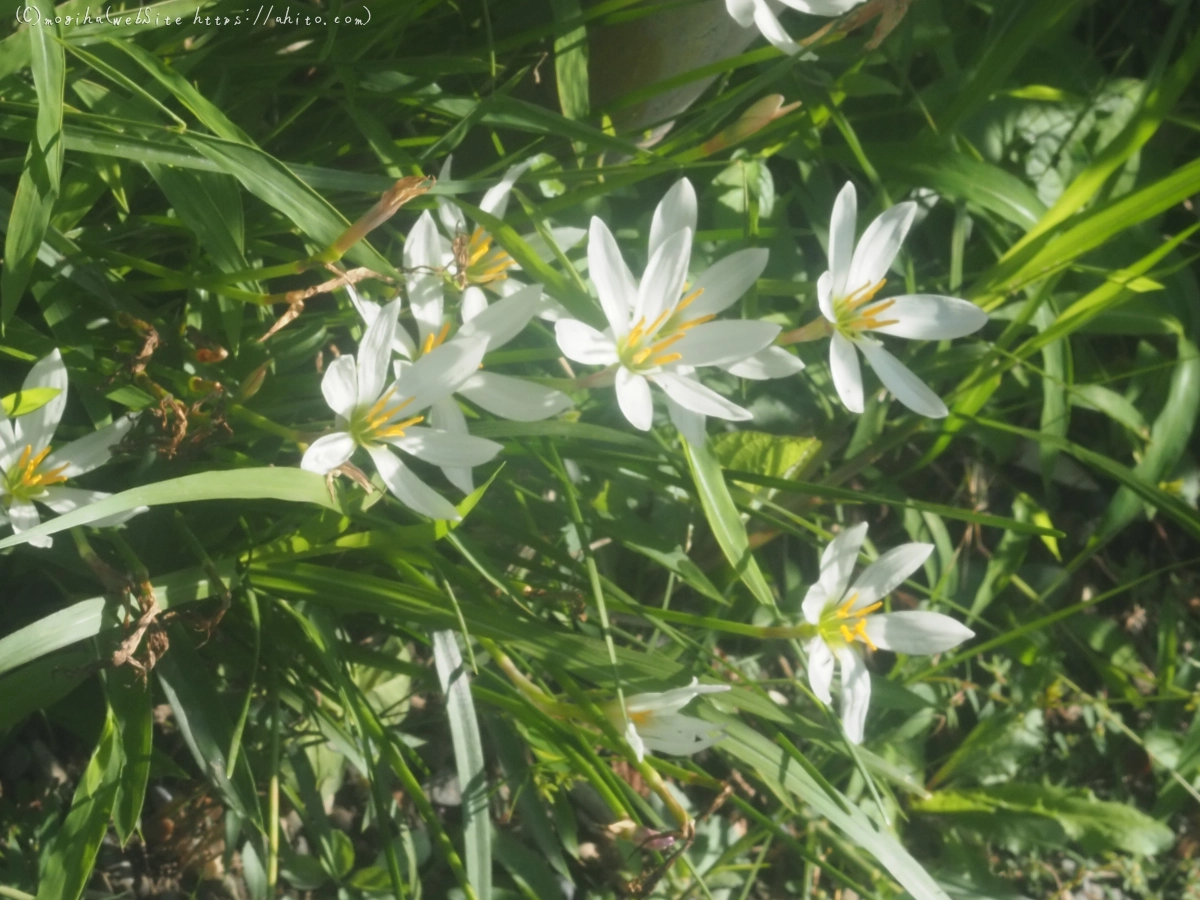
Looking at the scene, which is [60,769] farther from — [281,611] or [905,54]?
[905,54]

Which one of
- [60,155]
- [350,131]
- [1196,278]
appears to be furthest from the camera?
[1196,278]

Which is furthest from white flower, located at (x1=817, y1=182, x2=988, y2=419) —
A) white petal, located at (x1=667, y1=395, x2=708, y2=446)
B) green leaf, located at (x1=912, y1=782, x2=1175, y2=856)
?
green leaf, located at (x1=912, y1=782, x2=1175, y2=856)

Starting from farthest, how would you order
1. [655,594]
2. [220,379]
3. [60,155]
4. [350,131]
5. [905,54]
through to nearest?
[655,594] → [905,54] → [350,131] → [220,379] → [60,155]

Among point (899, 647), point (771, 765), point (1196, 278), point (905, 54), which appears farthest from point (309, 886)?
point (1196, 278)

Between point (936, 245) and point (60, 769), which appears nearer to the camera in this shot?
point (60, 769)

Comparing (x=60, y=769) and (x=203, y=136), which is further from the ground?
(x=203, y=136)

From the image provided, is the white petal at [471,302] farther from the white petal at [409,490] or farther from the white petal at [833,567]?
the white petal at [833,567]

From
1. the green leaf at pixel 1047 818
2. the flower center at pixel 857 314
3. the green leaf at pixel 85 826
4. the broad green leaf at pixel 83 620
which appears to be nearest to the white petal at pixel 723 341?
the flower center at pixel 857 314
